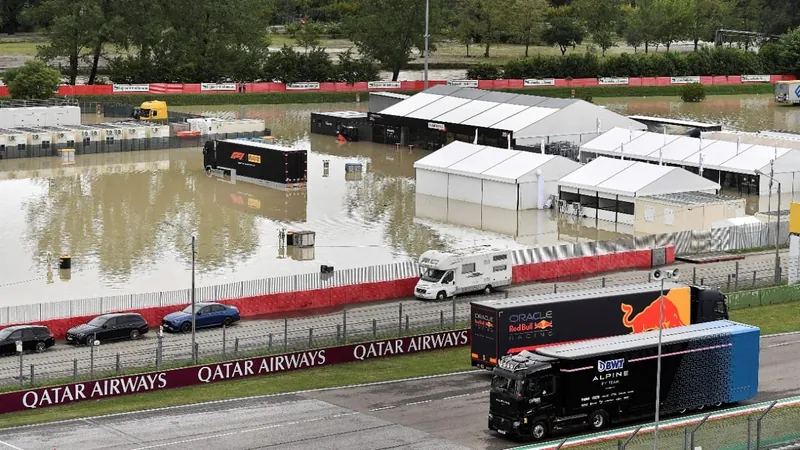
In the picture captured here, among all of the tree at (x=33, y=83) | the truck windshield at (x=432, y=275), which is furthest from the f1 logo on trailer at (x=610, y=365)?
the tree at (x=33, y=83)

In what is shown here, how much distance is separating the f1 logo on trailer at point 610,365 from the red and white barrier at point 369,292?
19.7 meters

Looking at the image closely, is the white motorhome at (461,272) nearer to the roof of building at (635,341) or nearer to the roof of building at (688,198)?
the roof of building at (688,198)

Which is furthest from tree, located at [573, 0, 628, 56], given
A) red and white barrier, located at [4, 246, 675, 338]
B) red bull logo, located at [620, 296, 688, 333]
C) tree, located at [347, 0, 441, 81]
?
red bull logo, located at [620, 296, 688, 333]

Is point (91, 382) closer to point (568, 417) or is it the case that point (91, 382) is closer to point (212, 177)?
point (568, 417)

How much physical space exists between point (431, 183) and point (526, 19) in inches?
3147

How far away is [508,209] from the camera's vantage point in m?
82.7

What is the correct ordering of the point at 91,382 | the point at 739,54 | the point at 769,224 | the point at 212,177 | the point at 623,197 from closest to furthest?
the point at 91,382 < the point at 769,224 < the point at 623,197 < the point at 212,177 < the point at 739,54

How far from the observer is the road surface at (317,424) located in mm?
41094

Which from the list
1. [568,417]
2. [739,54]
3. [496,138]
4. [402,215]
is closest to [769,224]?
[402,215]

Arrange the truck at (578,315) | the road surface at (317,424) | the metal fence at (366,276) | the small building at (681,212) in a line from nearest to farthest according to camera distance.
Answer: the road surface at (317,424), the truck at (578,315), the metal fence at (366,276), the small building at (681,212)

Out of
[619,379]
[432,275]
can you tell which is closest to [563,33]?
[432,275]

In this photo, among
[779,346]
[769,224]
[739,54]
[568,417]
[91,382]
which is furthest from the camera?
[739,54]

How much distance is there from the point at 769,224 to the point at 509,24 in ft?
303

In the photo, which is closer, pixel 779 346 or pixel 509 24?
pixel 779 346
